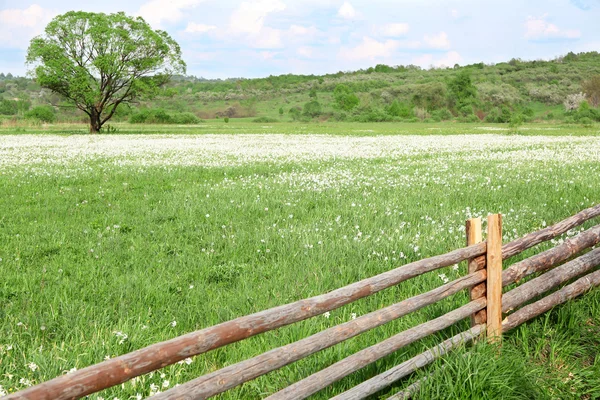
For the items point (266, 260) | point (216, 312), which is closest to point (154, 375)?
point (216, 312)

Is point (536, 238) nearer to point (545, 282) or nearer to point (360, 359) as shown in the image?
point (545, 282)

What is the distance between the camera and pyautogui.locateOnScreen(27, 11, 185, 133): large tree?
5450 cm

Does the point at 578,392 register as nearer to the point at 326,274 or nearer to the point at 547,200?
the point at 326,274

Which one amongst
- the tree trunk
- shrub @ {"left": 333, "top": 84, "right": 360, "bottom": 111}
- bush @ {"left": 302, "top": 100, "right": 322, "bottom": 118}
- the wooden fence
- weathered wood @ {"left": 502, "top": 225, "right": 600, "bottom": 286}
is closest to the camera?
the wooden fence

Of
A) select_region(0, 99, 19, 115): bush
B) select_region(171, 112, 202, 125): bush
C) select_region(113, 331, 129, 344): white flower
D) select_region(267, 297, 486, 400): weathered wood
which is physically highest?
select_region(0, 99, 19, 115): bush

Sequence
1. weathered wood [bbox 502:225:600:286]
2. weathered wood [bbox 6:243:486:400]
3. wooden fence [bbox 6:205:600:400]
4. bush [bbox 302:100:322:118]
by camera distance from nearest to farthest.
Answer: weathered wood [bbox 6:243:486:400]
wooden fence [bbox 6:205:600:400]
weathered wood [bbox 502:225:600:286]
bush [bbox 302:100:322:118]

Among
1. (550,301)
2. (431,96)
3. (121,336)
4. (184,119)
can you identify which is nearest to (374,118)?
(431,96)

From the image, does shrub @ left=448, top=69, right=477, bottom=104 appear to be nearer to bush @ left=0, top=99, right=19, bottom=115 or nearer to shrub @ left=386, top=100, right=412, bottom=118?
shrub @ left=386, top=100, right=412, bottom=118

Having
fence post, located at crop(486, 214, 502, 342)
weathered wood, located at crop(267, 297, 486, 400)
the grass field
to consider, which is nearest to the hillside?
the grass field

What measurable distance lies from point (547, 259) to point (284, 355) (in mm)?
3672

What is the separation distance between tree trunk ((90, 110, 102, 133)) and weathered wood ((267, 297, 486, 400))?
190ft

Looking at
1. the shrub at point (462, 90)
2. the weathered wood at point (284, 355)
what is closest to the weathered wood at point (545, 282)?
the weathered wood at point (284, 355)

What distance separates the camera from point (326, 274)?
7.14 meters

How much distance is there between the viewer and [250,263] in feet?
26.2
